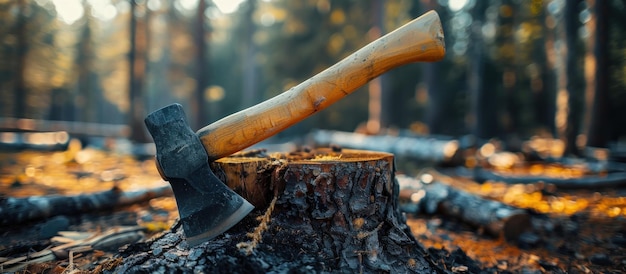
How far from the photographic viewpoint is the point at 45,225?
3.51 meters

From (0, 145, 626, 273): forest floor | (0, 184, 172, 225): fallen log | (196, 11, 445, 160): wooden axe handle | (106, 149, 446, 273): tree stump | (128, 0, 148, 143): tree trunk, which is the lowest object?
(0, 145, 626, 273): forest floor

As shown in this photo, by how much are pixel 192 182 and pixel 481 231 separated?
360 centimetres

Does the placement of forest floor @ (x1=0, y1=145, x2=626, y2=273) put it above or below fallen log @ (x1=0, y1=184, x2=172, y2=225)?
below

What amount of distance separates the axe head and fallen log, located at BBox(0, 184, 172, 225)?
2474 millimetres

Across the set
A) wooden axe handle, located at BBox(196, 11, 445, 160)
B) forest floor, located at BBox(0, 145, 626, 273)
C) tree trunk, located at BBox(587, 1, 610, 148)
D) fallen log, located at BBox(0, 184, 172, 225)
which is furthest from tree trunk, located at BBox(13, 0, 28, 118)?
tree trunk, located at BBox(587, 1, 610, 148)

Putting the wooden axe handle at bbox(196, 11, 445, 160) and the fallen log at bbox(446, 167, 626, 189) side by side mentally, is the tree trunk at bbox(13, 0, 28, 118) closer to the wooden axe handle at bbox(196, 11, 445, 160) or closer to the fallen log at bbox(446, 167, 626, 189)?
the wooden axe handle at bbox(196, 11, 445, 160)

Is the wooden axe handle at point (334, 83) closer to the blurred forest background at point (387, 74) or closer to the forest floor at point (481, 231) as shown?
the forest floor at point (481, 231)

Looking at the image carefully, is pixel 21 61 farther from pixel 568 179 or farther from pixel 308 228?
pixel 568 179

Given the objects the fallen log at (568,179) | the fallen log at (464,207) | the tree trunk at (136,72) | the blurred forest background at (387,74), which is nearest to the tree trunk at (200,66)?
the blurred forest background at (387,74)

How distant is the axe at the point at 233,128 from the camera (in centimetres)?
230

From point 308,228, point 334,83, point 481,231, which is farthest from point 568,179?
point 308,228

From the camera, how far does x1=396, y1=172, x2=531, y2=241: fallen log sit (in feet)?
13.0

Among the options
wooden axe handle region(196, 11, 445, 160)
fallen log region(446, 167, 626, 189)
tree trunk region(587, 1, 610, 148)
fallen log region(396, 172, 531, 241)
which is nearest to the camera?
wooden axe handle region(196, 11, 445, 160)

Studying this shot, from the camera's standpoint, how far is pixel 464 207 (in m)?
4.61
